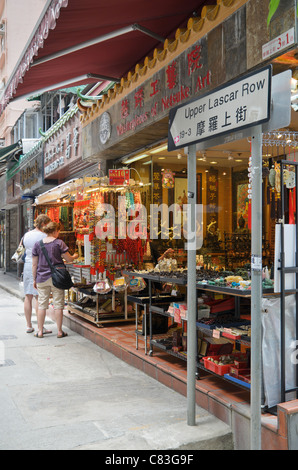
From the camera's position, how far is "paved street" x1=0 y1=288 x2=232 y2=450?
3682 mm

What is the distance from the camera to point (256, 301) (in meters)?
2.95

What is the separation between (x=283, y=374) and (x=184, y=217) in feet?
20.3

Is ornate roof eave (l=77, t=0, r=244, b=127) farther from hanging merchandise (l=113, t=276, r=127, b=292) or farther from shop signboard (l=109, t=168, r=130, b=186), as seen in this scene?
hanging merchandise (l=113, t=276, r=127, b=292)

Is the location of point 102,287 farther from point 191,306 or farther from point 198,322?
point 191,306

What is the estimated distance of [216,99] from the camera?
3365 mm

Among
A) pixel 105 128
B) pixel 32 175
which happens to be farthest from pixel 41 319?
pixel 32 175

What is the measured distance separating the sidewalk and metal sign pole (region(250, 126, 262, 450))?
0.97 m

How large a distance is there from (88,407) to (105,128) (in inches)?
196

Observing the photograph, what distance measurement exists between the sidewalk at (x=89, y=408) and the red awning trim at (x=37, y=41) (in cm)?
395

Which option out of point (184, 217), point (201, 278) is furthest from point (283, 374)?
point (184, 217)

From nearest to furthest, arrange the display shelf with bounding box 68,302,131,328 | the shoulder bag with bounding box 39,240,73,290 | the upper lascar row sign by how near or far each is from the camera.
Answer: the upper lascar row sign, the shoulder bag with bounding box 39,240,73,290, the display shelf with bounding box 68,302,131,328

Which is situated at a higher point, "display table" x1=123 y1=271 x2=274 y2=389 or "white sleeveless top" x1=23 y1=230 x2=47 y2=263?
"white sleeveless top" x1=23 y1=230 x2=47 y2=263

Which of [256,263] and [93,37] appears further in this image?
[93,37]

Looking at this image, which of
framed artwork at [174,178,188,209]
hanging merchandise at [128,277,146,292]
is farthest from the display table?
framed artwork at [174,178,188,209]
